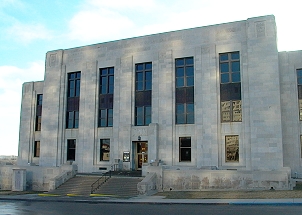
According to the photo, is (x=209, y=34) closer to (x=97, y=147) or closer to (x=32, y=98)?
(x=97, y=147)

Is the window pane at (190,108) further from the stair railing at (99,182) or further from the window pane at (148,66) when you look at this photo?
the stair railing at (99,182)

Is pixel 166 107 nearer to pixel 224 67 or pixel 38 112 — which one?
pixel 224 67

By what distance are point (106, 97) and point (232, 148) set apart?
14.1 meters

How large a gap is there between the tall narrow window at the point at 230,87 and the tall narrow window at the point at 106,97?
38.2ft

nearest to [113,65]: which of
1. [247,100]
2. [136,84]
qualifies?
[136,84]

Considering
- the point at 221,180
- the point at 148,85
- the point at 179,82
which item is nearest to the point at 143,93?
the point at 148,85

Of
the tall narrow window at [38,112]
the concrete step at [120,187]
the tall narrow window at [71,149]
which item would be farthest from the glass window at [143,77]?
the tall narrow window at [38,112]

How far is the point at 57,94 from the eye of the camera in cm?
3891

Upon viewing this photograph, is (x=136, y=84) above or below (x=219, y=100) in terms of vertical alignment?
above

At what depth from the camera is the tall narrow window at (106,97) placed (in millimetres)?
36062

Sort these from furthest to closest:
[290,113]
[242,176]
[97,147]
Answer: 1. [97,147]
2. [290,113]
3. [242,176]

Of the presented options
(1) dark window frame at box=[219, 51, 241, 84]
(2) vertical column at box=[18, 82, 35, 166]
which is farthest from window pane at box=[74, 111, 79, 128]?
(1) dark window frame at box=[219, 51, 241, 84]

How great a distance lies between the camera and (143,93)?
114 ft

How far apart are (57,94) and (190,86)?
15589mm
